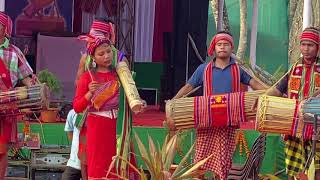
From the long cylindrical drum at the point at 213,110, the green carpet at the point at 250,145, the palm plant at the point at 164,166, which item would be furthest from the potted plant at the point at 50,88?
the palm plant at the point at 164,166

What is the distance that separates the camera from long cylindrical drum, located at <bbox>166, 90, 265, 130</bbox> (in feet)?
19.6

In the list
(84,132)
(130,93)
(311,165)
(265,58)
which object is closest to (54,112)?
(84,132)

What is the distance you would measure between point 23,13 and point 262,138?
7887mm

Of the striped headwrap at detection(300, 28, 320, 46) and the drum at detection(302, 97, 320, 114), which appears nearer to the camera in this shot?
the drum at detection(302, 97, 320, 114)

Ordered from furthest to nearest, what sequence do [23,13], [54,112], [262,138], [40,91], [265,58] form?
1. [265,58]
2. [23,13]
3. [54,112]
4. [262,138]
5. [40,91]

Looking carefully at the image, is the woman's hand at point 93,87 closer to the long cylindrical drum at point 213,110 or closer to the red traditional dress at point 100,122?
the red traditional dress at point 100,122

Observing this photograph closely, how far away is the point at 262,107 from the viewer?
18.6 ft

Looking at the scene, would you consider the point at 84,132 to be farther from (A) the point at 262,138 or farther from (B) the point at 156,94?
(B) the point at 156,94

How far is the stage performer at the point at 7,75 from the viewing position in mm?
6070

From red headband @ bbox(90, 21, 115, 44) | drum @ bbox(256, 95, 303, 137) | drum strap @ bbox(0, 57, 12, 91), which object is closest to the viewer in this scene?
drum @ bbox(256, 95, 303, 137)

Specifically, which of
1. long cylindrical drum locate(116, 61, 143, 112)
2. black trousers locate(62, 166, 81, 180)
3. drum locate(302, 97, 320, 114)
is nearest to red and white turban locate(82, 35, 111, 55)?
long cylindrical drum locate(116, 61, 143, 112)

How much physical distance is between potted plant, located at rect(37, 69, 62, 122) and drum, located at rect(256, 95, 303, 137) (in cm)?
359

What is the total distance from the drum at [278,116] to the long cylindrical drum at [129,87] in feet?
2.99

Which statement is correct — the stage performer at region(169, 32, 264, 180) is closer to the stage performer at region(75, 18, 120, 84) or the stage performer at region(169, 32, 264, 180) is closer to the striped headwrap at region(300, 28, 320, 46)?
the striped headwrap at region(300, 28, 320, 46)
